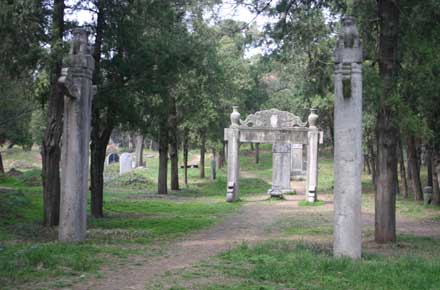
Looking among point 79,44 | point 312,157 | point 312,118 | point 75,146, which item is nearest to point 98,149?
point 75,146

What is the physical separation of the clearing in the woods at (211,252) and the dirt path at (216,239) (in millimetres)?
19

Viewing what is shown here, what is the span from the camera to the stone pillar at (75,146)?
11148 millimetres

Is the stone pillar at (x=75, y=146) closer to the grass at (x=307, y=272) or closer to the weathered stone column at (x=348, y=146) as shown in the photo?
the grass at (x=307, y=272)

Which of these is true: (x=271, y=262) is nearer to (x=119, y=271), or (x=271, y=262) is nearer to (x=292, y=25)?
(x=119, y=271)

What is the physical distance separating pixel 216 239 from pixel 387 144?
179 inches

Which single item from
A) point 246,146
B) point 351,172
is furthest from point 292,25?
point 246,146

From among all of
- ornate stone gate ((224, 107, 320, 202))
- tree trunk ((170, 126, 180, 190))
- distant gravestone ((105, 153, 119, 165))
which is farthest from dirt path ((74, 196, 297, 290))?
distant gravestone ((105, 153, 119, 165))

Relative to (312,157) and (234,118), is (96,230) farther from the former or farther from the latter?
(312,157)

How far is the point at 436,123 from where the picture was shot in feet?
66.6

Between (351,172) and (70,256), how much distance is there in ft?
16.1

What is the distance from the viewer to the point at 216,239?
44.7 feet

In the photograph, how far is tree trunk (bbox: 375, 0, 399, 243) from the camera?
12.4m

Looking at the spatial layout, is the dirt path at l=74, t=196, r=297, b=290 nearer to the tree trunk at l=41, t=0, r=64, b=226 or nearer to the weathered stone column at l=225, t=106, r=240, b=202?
the tree trunk at l=41, t=0, r=64, b=226

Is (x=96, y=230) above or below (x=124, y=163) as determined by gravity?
below
